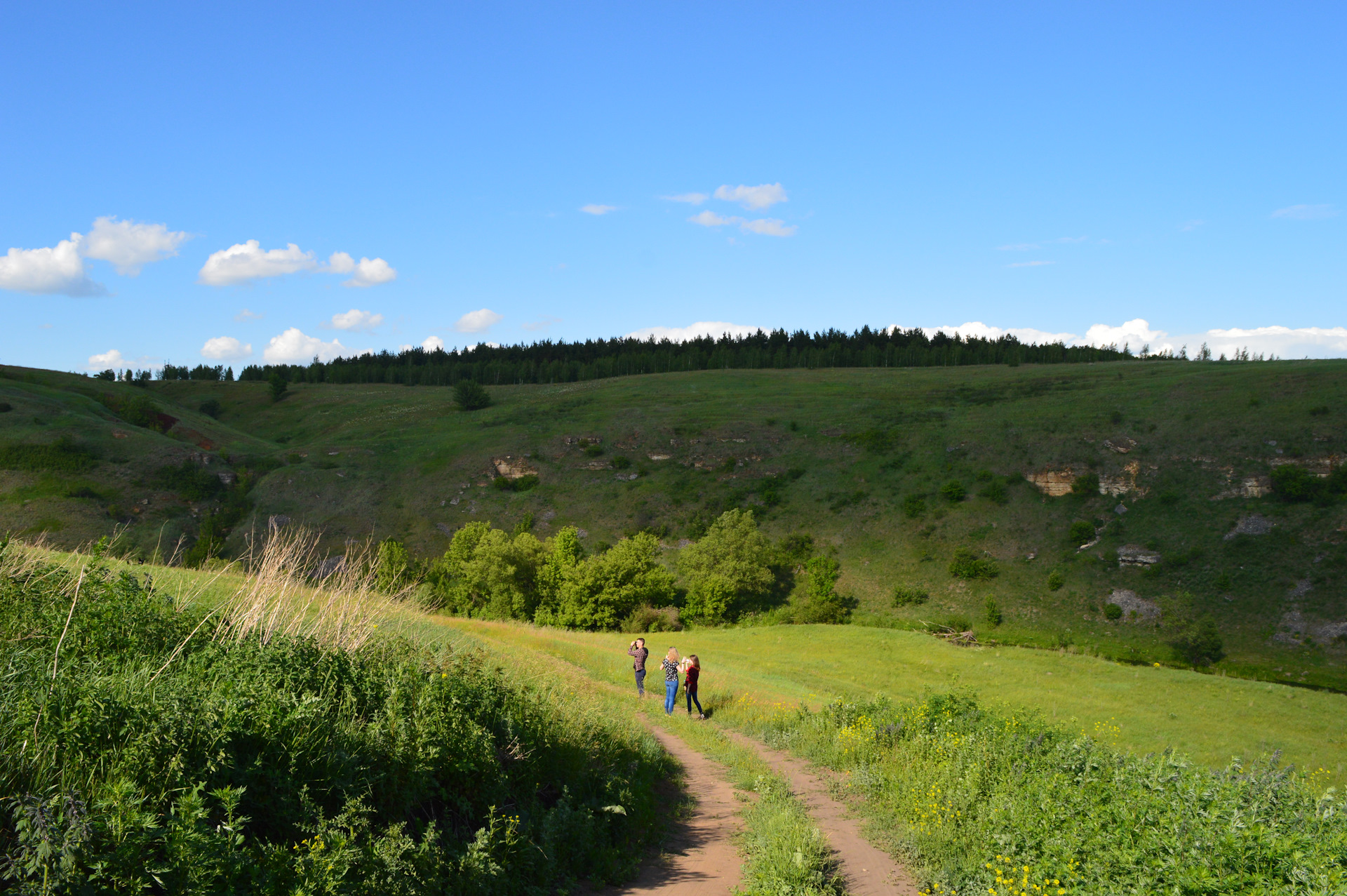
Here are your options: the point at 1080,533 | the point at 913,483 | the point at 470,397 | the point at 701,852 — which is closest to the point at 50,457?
the point at 470,397

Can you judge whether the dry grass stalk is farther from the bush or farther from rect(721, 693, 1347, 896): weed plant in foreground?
the bush

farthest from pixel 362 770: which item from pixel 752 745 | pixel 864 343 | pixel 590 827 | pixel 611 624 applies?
pixel 864 343

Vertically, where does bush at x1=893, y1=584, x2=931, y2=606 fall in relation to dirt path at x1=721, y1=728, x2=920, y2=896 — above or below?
below

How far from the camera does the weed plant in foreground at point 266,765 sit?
5051mm

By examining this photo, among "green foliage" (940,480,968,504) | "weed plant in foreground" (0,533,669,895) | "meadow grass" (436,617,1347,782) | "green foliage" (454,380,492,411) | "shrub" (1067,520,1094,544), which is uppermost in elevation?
"green foliage" (454,380,492,411)

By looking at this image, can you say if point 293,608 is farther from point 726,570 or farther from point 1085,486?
point 1085,486

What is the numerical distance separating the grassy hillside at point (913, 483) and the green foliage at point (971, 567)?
79cm

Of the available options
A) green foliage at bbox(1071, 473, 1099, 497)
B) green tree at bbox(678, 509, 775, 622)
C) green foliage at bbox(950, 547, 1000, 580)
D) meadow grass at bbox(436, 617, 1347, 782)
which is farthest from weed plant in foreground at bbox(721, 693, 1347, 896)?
green foliage at bbox(1071, 473, 1099, 497)

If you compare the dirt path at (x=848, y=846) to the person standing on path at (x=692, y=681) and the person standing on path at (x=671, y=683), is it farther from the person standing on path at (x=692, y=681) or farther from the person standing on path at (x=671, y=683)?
the person standing on path at (x=671, y=683)

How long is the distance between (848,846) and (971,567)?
56.5 meters

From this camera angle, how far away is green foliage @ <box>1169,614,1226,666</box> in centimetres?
4922

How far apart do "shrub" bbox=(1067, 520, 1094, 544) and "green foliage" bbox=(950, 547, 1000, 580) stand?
7103 millimetres

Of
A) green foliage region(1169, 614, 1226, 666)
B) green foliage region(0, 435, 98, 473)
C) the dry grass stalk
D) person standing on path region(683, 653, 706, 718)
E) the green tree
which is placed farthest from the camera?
green foliage region(0, 435, 98, 473)

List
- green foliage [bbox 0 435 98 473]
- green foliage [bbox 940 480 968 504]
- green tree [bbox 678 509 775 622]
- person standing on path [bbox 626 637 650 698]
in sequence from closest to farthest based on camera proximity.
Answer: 1. person standing on path [bbox 626 637 650 698]
2. green tree [bbox 678 509 775 622]
3. green foliage [bbox 0 435 98 473]
4. green foliage [bbox 940 480 968 504]
